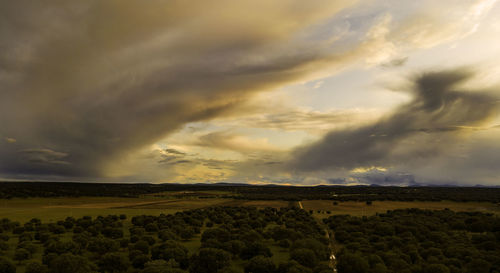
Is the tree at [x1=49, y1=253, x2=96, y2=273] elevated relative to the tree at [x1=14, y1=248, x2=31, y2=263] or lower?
elevated

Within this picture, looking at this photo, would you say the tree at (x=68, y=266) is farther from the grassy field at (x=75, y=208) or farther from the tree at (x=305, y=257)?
the grassy field at (x=75, y=208)

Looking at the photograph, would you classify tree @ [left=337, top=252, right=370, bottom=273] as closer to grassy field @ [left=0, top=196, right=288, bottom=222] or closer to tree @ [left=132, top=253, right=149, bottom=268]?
tree @ [left=132, top=253, right=149, bottom=268]

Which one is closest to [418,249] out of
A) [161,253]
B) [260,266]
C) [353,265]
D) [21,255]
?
[353,265]

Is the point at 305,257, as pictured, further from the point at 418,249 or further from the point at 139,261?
the point at 139,261

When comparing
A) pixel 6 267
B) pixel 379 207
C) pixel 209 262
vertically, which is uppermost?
pixel 6 267

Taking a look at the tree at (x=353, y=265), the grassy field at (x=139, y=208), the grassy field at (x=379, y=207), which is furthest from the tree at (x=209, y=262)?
the grassy field at (x=379, y=207)

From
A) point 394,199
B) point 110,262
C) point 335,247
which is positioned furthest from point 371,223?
point 394,199

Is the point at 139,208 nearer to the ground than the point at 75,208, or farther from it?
nearer to the ground

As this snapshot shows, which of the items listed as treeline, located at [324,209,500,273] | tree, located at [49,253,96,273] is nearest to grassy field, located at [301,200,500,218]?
treeline, located at [324,209,500,273]
